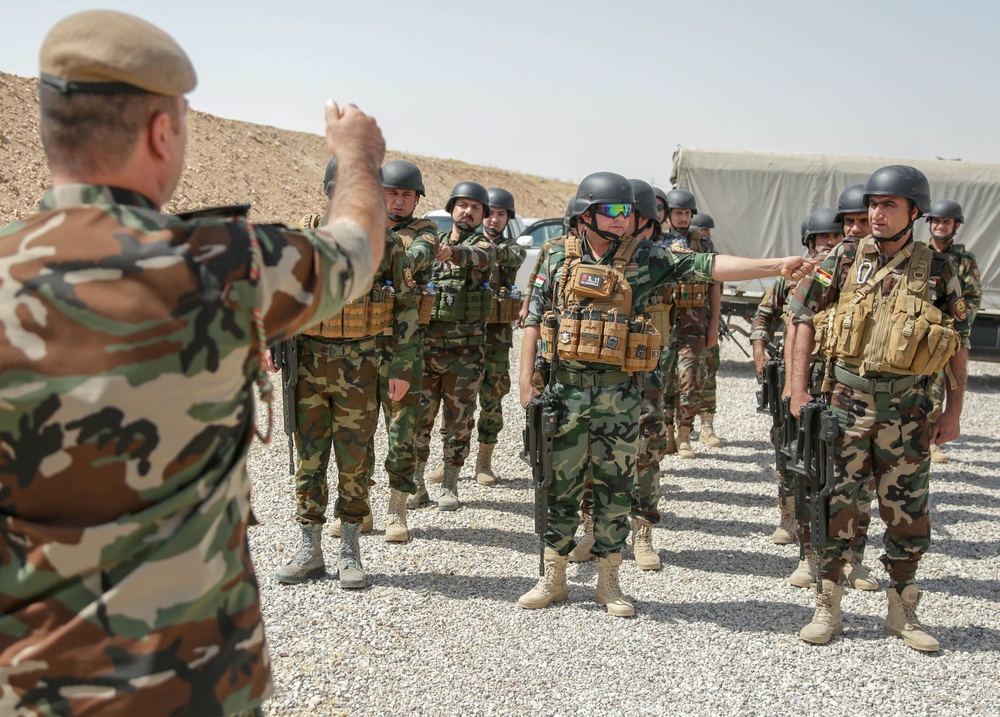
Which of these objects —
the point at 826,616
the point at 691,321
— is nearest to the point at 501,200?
the point at 691,321

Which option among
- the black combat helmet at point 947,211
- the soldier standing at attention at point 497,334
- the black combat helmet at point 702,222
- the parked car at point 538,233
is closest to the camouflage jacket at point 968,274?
the black combat helmet at point 947,211

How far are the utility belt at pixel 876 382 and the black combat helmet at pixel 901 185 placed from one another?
81 cm

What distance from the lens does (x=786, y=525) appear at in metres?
6.29

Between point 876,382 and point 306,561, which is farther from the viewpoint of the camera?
point 306,561

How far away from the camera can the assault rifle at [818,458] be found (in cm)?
451

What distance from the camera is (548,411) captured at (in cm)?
485

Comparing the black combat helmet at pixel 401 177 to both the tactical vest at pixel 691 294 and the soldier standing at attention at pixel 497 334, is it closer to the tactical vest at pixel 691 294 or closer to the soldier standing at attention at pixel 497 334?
the soldier standing at attention at pixel 497 334

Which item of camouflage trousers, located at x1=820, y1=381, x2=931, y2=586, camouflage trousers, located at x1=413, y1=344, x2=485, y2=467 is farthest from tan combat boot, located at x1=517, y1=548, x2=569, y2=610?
camouflage trousers, located at x1=413, y1=344, x2=485, y2=467

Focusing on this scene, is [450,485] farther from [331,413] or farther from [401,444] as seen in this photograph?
[331,413]

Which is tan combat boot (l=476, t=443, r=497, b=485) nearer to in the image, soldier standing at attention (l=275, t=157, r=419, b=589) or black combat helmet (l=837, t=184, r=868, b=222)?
soldier standing at attention (l=275, t=157, r=419, b=589)

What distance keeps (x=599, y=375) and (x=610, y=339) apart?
0.25m

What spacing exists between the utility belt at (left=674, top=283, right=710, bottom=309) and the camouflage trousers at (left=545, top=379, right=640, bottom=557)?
3335mm

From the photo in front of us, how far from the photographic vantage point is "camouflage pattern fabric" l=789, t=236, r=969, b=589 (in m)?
4.47

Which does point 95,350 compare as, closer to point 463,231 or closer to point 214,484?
point 214,484
